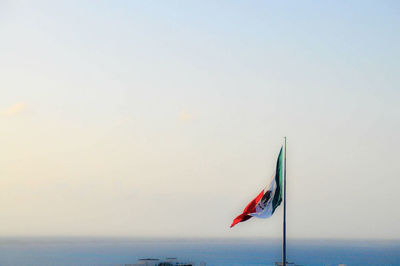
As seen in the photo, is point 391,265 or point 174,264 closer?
point 174,264

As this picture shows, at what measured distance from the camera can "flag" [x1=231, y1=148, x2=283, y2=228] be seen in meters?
29.1

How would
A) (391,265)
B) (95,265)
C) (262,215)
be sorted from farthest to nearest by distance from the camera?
1. (391,265)
2. (95,265)
3. (262,215)

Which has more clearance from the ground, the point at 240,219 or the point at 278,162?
the point at 278,162

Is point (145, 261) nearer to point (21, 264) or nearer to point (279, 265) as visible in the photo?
point (279, 265)

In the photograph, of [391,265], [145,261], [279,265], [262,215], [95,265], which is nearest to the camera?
[262,215]

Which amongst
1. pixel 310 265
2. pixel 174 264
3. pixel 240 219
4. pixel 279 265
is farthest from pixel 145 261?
pixel 310 265

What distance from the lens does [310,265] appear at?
16850cm

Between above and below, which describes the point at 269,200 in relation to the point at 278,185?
below

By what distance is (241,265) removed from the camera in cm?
16725

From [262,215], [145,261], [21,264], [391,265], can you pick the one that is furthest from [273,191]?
[391,265]

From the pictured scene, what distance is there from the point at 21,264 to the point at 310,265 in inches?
2931

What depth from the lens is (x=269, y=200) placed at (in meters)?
29.2

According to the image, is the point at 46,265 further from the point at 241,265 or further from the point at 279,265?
the point at 279,265

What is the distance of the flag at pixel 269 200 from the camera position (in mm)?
29141
